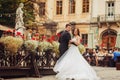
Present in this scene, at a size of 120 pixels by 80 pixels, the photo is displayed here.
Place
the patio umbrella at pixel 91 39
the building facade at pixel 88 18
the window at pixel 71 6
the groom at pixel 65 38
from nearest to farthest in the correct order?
the groom at pixel 65 38, the building facade at pixel 88 18, the patio umbrella at pixel 91 39, the window at pixel 71 6

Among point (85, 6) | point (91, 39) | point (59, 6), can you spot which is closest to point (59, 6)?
point (59, 6)

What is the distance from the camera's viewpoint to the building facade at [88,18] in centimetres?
4956

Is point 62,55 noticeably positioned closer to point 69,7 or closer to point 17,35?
point 17,35

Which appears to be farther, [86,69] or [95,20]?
[95,20]

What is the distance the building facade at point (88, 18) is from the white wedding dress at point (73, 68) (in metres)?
33.7

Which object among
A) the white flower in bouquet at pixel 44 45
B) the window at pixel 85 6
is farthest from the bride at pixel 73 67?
the window at pixel 85 6

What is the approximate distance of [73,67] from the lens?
522 inches

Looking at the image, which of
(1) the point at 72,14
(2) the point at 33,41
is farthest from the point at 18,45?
(1) the point at 72,14

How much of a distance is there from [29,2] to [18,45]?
19.9m

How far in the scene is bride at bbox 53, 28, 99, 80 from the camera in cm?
1308

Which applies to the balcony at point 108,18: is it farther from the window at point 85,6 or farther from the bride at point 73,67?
the bride at point 73,67

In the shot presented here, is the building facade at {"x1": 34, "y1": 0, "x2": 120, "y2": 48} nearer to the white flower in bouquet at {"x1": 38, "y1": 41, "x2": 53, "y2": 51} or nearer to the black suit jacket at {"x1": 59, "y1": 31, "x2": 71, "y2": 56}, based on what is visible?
the white flower in bouquet at {"x1": 38, "y1": 41, "x2": 53, "y2": 51}

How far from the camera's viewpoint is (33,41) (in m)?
15.2

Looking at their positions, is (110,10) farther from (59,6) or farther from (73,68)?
(73,68)
